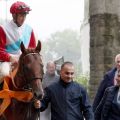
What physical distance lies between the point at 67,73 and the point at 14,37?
907 millimetres

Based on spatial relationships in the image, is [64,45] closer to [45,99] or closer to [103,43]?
[103,43]

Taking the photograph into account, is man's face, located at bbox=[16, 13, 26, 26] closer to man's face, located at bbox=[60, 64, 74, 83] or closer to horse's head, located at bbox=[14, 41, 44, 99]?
horse's head, located at bbox=[14, 41, 44, 99]

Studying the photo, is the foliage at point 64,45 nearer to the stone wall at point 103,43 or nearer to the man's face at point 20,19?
the stone wall at point 103,43

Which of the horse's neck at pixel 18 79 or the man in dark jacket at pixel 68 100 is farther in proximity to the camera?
the man in dark jacket at pixel 68 100

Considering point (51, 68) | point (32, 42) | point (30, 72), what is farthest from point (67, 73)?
point (51, 68)

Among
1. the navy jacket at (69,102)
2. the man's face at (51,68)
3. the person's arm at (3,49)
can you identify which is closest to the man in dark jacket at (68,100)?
the navy jacket at (69,102)

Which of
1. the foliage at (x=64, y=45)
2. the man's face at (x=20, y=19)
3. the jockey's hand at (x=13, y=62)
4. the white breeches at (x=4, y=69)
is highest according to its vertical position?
the foliage at (x=64, y=45)

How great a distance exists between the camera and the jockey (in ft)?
22.3

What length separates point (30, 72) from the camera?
6156mm

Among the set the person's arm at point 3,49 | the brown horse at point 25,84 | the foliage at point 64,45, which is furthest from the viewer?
the foliage at point 64,45

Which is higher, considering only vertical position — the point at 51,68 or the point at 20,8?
the point at 20,8

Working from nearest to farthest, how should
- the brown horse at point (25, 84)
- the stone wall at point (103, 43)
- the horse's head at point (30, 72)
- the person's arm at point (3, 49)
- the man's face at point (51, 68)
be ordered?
the horse's head at point (30, 72), the brown horse at point (25, 84), the person's arm at point (3, 49), the man's face at point (51, 68), the stone wall at point (103, 43)

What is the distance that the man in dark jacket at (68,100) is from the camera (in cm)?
680

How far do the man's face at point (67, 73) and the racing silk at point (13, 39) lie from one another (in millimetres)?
573
